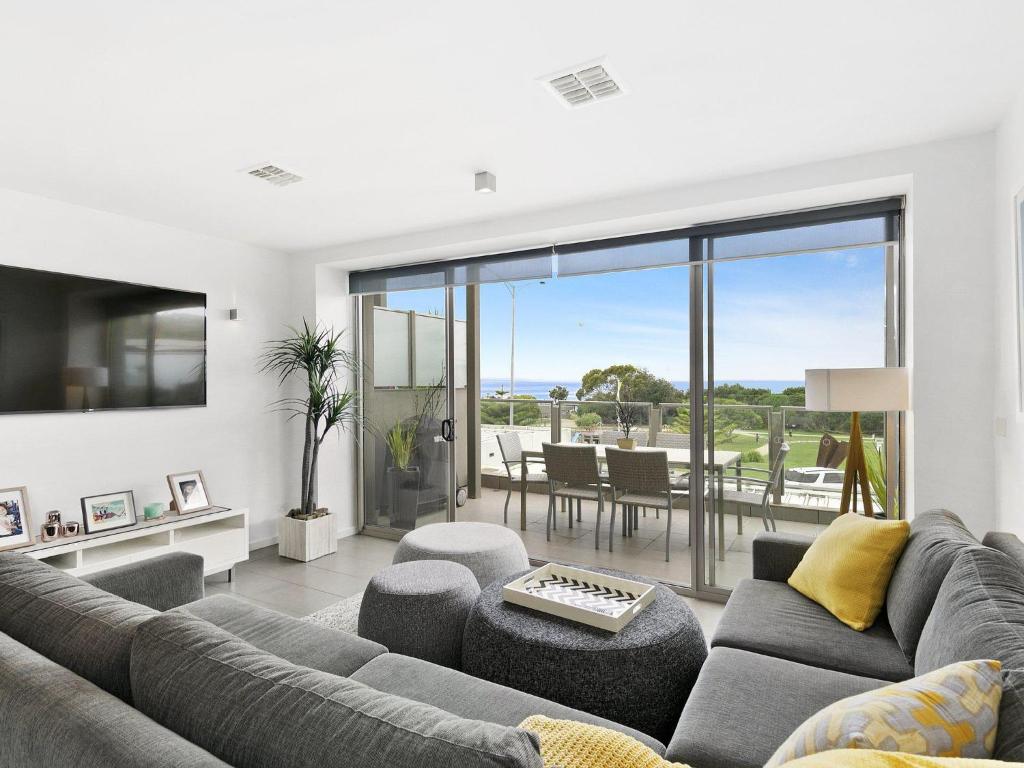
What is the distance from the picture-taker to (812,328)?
349 centimetres

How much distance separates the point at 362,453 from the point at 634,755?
459 centimetres

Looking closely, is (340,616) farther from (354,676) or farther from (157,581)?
(354,676)

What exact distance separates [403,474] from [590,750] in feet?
13.7

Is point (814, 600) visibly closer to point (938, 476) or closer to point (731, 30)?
point (938, 476)

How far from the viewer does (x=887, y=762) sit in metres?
0.79

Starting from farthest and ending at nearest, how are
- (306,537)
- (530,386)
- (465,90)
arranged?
1. (530,386)
2. (306,537)
3. (465,90)

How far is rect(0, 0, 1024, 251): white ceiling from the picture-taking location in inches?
73.2

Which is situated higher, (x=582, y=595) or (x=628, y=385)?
(x=628, y=385)

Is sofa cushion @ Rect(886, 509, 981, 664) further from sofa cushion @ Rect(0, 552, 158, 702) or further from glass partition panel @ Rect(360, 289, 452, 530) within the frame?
glass partition panel @ Rect(360, 289, 452, 530)

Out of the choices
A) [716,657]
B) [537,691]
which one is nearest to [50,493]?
[537,691]

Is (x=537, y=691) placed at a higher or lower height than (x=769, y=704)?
lower

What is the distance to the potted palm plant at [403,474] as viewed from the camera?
202 inches

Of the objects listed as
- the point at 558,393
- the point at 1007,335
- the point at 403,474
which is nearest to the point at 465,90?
the point at 1007,335

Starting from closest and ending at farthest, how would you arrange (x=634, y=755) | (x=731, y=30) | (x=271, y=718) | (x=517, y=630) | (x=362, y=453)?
(x=271, y=718)
(x=634, y=755)
(x=731, y=30)
(x=517, y=630)
(x=362, y=453)
